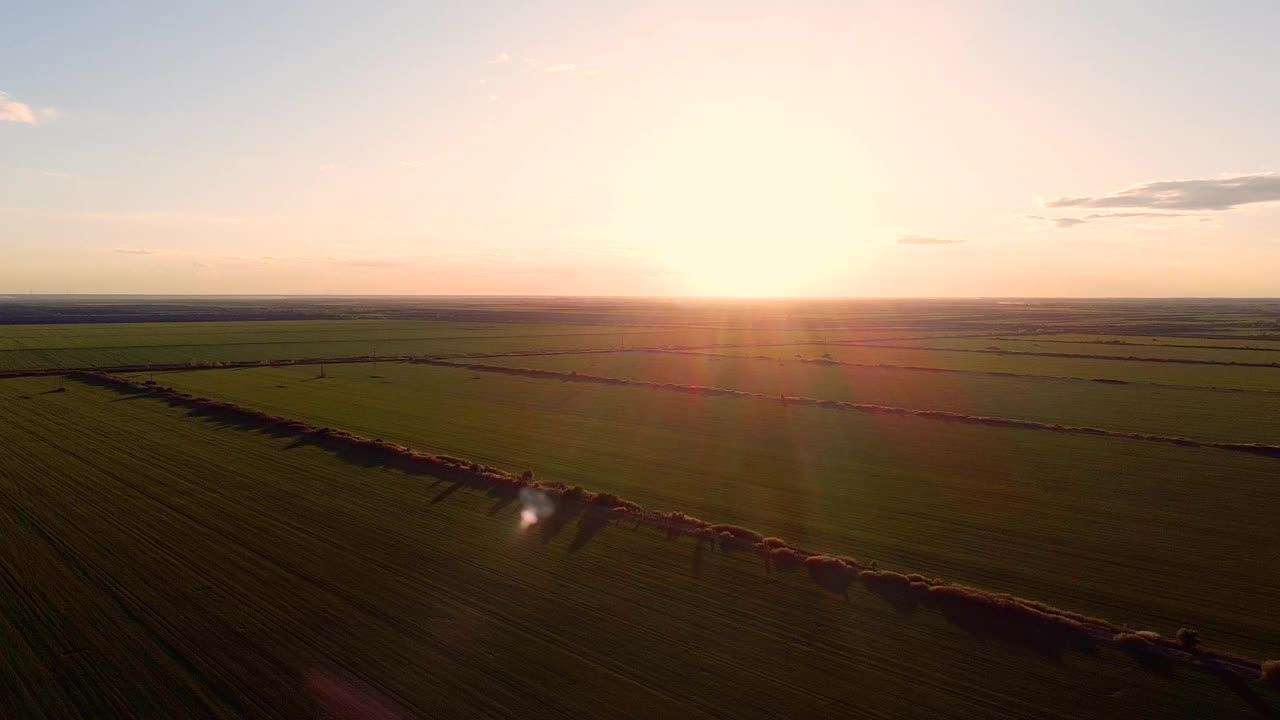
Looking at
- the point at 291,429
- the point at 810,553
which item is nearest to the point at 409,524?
the point at 810,553

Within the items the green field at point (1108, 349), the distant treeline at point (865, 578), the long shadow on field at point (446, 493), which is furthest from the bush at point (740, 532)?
the green field at point (1108, 349)

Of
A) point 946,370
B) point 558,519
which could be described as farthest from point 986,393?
point 558,519

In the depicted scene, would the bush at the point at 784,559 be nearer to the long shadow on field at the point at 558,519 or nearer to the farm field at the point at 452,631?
the farm field at the point at 452,631

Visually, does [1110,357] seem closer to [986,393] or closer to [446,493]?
[986,393]

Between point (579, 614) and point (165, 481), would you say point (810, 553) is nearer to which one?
point (579, 614)

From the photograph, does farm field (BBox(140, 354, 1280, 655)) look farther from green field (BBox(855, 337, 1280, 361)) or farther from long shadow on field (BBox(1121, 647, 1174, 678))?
green field (BBox(855, 337, 1280, 361))

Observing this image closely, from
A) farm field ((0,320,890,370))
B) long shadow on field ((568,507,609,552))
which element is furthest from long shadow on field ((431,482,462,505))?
farm field ((0,320,890,370))
